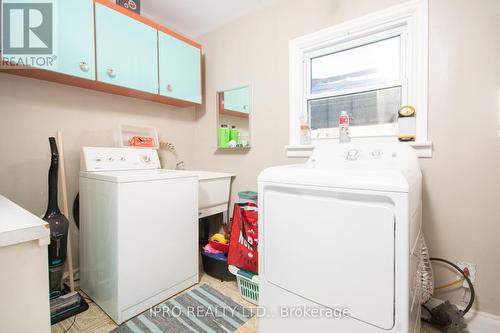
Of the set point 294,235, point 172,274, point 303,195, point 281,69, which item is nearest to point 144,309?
point 172,274

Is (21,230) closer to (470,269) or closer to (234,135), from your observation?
(234,135)

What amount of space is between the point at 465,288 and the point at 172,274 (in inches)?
74.5

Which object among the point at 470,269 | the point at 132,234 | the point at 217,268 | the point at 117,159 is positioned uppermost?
the point at 117,159

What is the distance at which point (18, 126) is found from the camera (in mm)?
1604

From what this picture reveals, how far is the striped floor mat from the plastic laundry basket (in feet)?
0.26

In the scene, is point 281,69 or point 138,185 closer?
point 138,185

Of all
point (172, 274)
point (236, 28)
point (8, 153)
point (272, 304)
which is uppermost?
point (236, 28)

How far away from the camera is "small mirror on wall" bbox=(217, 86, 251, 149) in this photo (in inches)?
89.8

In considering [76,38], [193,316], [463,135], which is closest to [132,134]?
[76,38]

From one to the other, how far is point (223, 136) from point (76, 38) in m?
1.35

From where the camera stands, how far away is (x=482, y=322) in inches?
52.4

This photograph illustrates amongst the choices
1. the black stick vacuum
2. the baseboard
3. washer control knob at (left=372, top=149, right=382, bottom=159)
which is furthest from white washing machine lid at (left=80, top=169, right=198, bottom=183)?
the baseboard

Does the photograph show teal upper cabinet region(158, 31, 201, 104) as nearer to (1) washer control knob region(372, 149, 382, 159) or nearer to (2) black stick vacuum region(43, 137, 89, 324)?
(2) black stick vacuum region(43, 137, 89, 324)

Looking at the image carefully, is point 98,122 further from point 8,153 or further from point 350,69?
point 350,69
